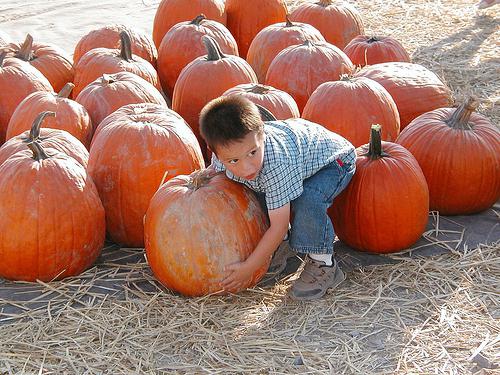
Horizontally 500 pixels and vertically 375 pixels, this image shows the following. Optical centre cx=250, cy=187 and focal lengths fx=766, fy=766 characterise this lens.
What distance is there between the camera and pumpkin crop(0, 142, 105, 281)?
4062mm

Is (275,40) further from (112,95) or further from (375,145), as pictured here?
→ (375,145)

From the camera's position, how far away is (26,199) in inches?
160

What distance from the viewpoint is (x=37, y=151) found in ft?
13.7

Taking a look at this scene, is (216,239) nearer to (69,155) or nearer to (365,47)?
(69,155)

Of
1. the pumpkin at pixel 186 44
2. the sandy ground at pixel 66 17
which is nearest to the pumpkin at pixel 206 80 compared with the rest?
the pumpkin at pixel 186 44

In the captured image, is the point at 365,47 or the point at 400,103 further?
the point at 365,47

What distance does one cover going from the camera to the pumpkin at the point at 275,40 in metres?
6.27

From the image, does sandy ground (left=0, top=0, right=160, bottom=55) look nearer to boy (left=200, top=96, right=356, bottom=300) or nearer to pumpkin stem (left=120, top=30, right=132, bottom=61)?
pumpkin stem (left=120, top=30, right=132, bottom=61)

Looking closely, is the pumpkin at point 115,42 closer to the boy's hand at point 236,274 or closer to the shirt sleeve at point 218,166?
the shirt sleeve at point 218,166

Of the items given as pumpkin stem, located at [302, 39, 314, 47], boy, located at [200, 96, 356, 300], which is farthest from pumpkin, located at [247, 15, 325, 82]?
boy, located at [200, 96, 356, 300]

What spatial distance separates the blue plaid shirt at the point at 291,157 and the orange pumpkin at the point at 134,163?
407mm

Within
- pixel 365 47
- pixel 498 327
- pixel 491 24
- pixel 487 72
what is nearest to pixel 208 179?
pixel 498 327

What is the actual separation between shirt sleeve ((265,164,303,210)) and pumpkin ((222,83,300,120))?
114cm

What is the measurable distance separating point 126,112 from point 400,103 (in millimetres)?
1969
